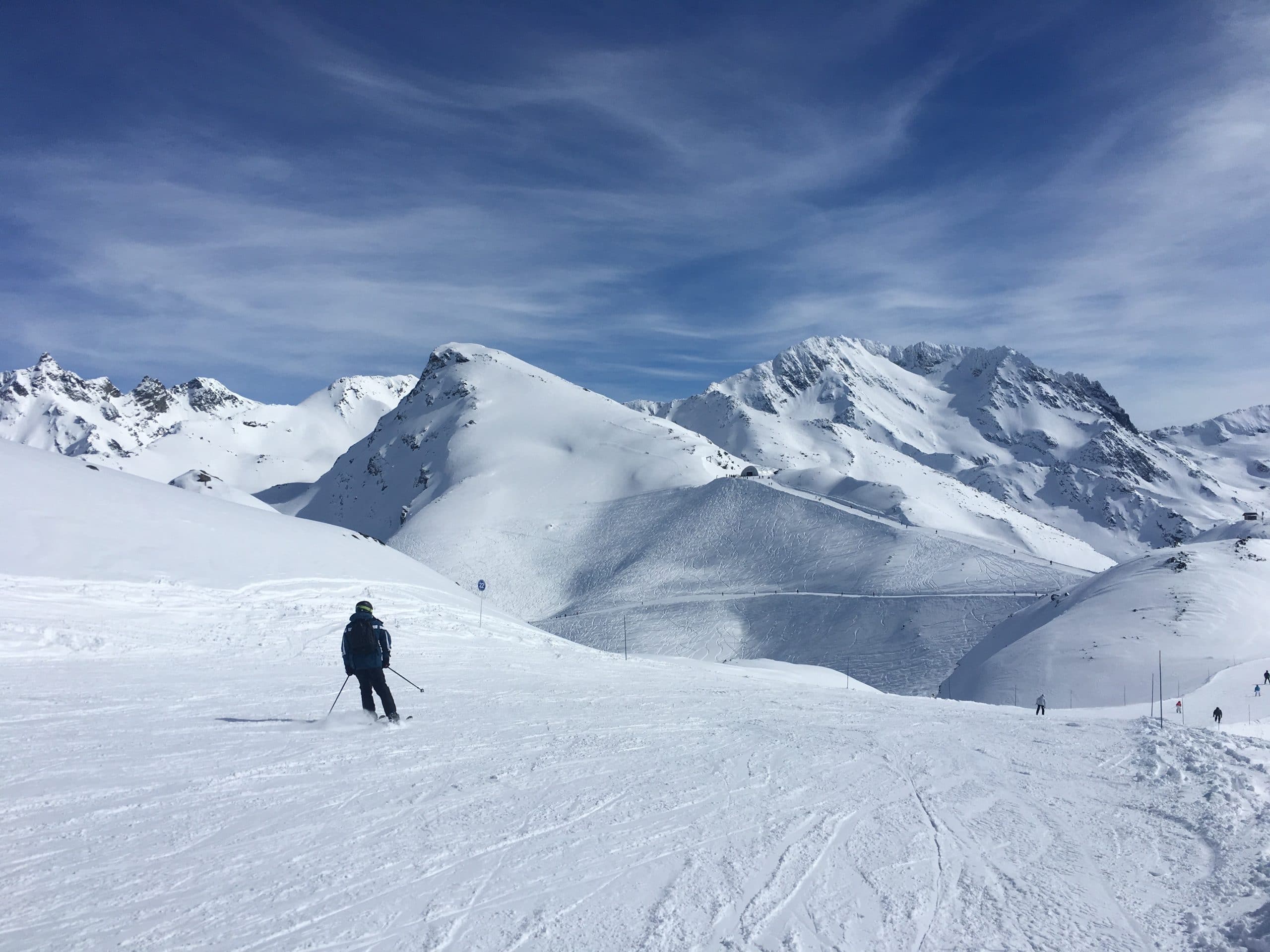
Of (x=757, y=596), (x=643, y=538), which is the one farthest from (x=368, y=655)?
(x=643, y=538)

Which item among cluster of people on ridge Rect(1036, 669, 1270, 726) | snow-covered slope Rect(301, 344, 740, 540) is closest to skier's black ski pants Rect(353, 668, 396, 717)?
cluster of people on ridge Rect(1036, 669, 1270, 726)

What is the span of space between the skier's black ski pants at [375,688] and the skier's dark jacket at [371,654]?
0.07 m

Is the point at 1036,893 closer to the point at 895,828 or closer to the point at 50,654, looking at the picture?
the point at 895,828

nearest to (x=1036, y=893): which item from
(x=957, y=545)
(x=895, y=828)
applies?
(x=895, y=828)

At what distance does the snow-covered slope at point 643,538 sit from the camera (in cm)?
5697

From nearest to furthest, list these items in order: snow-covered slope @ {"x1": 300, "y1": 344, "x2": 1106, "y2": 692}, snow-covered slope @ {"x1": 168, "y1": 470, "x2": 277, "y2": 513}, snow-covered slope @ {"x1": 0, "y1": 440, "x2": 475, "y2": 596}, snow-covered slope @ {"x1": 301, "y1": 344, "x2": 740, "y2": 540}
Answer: snow-covered slope @ {"x1": 0, "y1": 440, "x2": 475, "y2": 596} < snow-covered slope @ {"x1": 300, "y1": 344, "x2": 1106, "y2": 692} < snow-covered slope @ {"x1": 168, "y1": 470, "x2": 277, "y2": 513} < snow-covered slope @ {"x1": 301, "y1": 344, "x2": 740, "y2": 540}

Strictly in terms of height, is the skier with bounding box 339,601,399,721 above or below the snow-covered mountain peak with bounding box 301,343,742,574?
below

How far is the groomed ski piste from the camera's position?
4629 millimetres

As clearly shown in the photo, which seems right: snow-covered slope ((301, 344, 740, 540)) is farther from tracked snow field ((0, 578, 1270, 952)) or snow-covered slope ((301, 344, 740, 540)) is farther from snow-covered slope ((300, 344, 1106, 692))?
tracked snow field ((0, 578, 1270, 952))

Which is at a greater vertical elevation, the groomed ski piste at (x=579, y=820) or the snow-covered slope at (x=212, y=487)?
the snow-covered slope at (x=212, y=487)

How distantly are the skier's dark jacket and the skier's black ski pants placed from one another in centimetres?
7

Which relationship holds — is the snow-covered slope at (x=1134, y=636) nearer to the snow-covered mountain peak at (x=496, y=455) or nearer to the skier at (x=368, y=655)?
the skier at (x=368, y=655)

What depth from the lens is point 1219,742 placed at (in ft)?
30.8

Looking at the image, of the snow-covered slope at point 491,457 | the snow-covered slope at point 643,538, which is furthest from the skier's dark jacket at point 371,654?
the snow-covered slope at point 491,457
